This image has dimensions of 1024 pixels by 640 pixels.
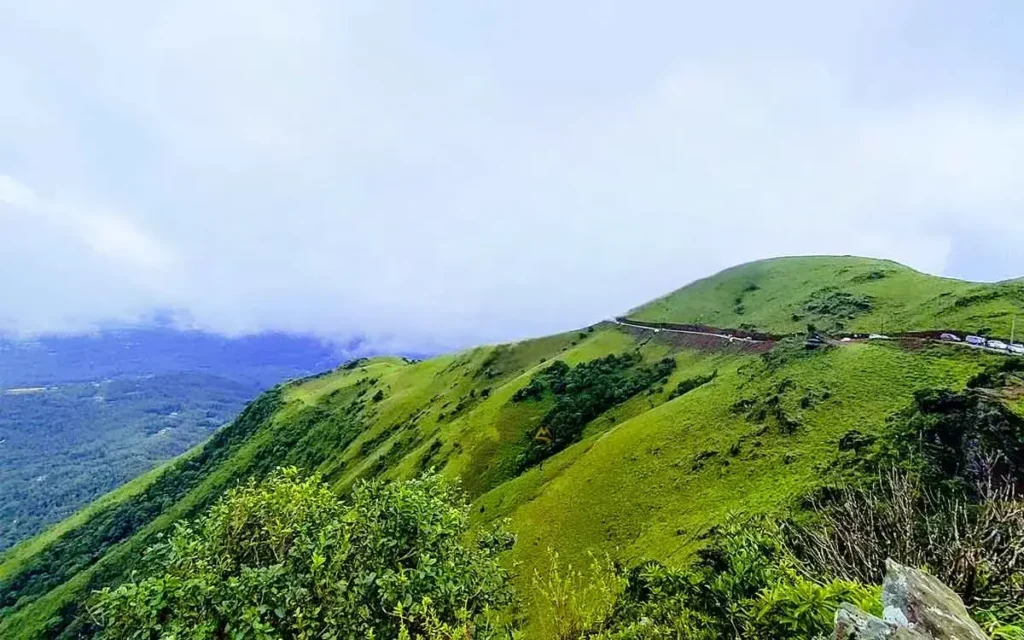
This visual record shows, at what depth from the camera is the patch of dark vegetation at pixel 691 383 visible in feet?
237

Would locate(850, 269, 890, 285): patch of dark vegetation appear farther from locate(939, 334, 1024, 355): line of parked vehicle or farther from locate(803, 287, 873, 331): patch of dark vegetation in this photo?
locate(939, 334, 1024, 355): line of parked vehicle

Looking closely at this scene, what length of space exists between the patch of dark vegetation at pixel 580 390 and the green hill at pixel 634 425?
31 cm

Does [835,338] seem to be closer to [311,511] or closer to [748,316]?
[748,316]

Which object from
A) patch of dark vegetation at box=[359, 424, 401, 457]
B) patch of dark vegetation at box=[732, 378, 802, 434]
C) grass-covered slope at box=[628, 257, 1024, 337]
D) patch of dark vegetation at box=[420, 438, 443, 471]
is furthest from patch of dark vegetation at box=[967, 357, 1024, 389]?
patch of dark vegetation at box=[359, 424, 401, 457]

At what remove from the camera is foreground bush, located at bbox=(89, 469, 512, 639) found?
1642cm

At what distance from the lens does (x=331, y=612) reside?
642 inches

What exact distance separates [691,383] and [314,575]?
6327 cm

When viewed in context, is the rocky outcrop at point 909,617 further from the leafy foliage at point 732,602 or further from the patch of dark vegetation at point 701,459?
the patch of dark vegetation at point 701,459

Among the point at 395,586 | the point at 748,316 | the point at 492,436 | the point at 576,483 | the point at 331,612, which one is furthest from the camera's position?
the point at 748,316

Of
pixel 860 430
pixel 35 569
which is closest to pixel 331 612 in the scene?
pixel 860 430

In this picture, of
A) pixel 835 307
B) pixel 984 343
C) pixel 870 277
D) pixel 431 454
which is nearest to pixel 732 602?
pixel 984 343

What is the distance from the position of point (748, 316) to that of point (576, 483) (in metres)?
55.5

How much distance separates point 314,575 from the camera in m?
17.3

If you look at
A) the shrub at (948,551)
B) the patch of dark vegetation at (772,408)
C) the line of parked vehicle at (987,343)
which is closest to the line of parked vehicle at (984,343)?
the line of parked vehicle at (987,343)
